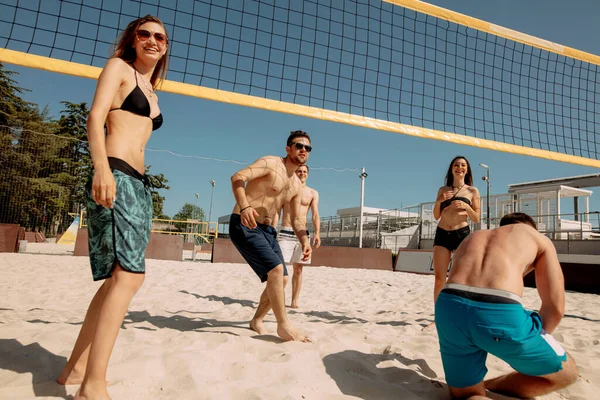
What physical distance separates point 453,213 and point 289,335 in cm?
213

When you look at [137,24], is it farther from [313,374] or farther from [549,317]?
[549,317]

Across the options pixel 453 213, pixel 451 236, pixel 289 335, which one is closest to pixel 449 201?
pixel 453 213

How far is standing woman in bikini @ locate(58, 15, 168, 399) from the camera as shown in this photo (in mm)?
1521

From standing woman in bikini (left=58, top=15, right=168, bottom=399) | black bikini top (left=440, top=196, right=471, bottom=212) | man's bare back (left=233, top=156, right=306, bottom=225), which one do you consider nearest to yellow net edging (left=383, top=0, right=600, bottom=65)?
black bikini top (left=440, top=196, right=471, bottom=212)

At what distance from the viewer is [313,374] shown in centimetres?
206

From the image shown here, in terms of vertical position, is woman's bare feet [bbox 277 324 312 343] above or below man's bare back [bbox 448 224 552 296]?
below

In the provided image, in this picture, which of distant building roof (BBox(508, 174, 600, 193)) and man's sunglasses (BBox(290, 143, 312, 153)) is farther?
distant building roof (BBox(508, 174, 600, 193))

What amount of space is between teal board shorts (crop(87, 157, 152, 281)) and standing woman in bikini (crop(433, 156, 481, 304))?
9.08 feet

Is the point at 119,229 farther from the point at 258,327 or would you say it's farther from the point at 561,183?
the point at 561,183

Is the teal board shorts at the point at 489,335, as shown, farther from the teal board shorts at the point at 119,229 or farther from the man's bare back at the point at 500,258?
the teal board shorts at the point at 119,229

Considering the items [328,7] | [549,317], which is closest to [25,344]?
[549,317]

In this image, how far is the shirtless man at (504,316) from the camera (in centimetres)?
167

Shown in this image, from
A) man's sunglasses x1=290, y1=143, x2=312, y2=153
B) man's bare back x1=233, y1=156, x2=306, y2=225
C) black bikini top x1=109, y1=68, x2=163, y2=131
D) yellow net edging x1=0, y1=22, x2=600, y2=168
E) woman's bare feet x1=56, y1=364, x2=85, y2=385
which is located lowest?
woman's bare feet x1=56, y1=364, x2=85, y2=385

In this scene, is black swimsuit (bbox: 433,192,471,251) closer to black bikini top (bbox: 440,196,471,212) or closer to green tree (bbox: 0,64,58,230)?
black bikini top (bbox: 440,196,471,212)
